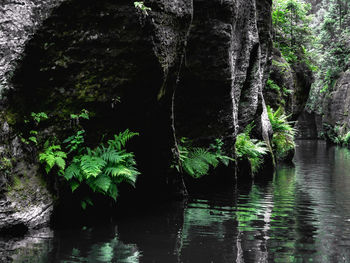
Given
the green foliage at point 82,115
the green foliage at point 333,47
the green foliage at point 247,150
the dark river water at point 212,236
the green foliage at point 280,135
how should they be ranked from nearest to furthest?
the dark river water at point 212,236
the green foliage at point 82,115
the green foliage at point 247,150
the green foliage at point 280,135
the green foliage at point 333,47

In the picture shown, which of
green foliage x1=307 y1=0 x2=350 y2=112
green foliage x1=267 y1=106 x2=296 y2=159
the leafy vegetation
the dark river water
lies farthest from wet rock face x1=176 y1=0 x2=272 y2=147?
green foliage x1=307 y1=0 x2=350 y2=112

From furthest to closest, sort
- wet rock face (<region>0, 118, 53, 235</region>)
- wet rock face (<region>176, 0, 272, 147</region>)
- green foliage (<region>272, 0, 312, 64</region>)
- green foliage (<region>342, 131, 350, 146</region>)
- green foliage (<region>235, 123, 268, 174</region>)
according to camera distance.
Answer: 1. green foliage (<region>342, 131, 350, 146</region>)
2. green foliage (<region>272, 0, 312, 64</region>)
3. green foliage (<region>235, 123, 268, 174</region>)
4. wet rock face (<region>176, 0, 272, 147</region>)
5. wet rock face (<region>0, 118, 53, 235</region>)

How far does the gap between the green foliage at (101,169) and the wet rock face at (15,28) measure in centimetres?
140

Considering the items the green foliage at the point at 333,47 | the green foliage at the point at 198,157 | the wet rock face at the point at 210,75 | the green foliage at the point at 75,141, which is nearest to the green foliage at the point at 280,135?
the wet rock face at the point at 210,75

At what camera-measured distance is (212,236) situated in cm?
498

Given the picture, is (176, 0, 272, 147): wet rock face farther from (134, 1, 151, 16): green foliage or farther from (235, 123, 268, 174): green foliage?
(134, 1, 151, 16): green foliage

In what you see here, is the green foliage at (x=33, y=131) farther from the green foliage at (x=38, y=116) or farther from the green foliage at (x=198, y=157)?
the green foliage at (x=198, y=157)

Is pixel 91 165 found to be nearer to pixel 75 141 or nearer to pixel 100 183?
pixel 100 183

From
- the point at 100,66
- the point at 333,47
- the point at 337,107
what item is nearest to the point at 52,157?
the point at 100,66

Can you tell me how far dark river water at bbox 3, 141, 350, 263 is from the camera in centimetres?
414

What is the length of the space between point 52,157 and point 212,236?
2.51 meters

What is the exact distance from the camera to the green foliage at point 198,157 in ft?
28.0

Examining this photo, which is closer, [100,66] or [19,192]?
[19,192]

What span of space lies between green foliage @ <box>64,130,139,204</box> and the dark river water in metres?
0.66
